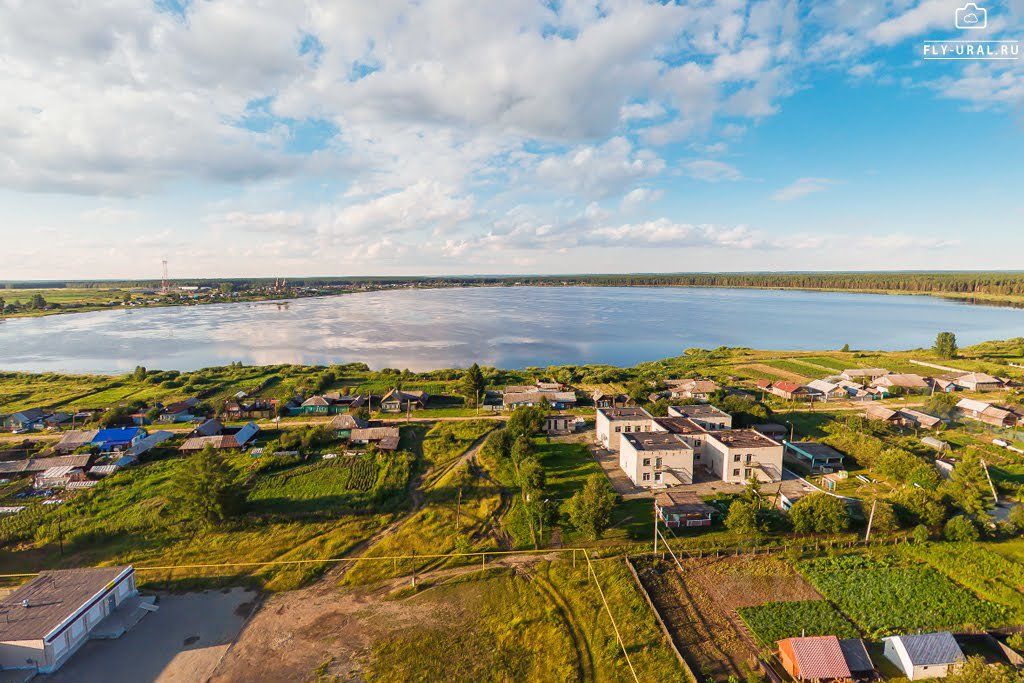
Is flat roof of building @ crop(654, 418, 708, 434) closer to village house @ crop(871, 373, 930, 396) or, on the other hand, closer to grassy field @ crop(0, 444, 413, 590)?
grassy field @ crop(0, 444, 413, 590)

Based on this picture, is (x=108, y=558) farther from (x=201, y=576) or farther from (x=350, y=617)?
(x=350, y=617)

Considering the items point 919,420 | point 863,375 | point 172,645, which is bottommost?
point 172,645

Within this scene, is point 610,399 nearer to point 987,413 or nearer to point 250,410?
point 987,413

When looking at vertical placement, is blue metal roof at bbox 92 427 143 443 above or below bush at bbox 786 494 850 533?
above

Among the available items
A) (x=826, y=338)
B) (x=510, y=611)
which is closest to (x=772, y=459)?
(x=510, y=611)

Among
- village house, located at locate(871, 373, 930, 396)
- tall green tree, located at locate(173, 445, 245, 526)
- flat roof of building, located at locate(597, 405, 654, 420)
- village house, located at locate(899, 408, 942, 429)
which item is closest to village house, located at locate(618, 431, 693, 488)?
flat roof of building, located at locate(597, 405, 654, 420)

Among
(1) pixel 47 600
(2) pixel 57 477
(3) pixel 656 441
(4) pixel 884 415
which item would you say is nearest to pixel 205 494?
(1) pixel 47 600

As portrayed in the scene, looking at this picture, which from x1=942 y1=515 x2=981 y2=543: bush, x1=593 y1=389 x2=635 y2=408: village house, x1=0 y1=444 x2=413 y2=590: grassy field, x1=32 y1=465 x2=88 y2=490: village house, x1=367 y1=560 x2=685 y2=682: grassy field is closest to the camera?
x1=367 y1=560 x2=685 y2=682: grassy field

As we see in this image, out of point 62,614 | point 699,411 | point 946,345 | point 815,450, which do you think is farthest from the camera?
point 946,345
